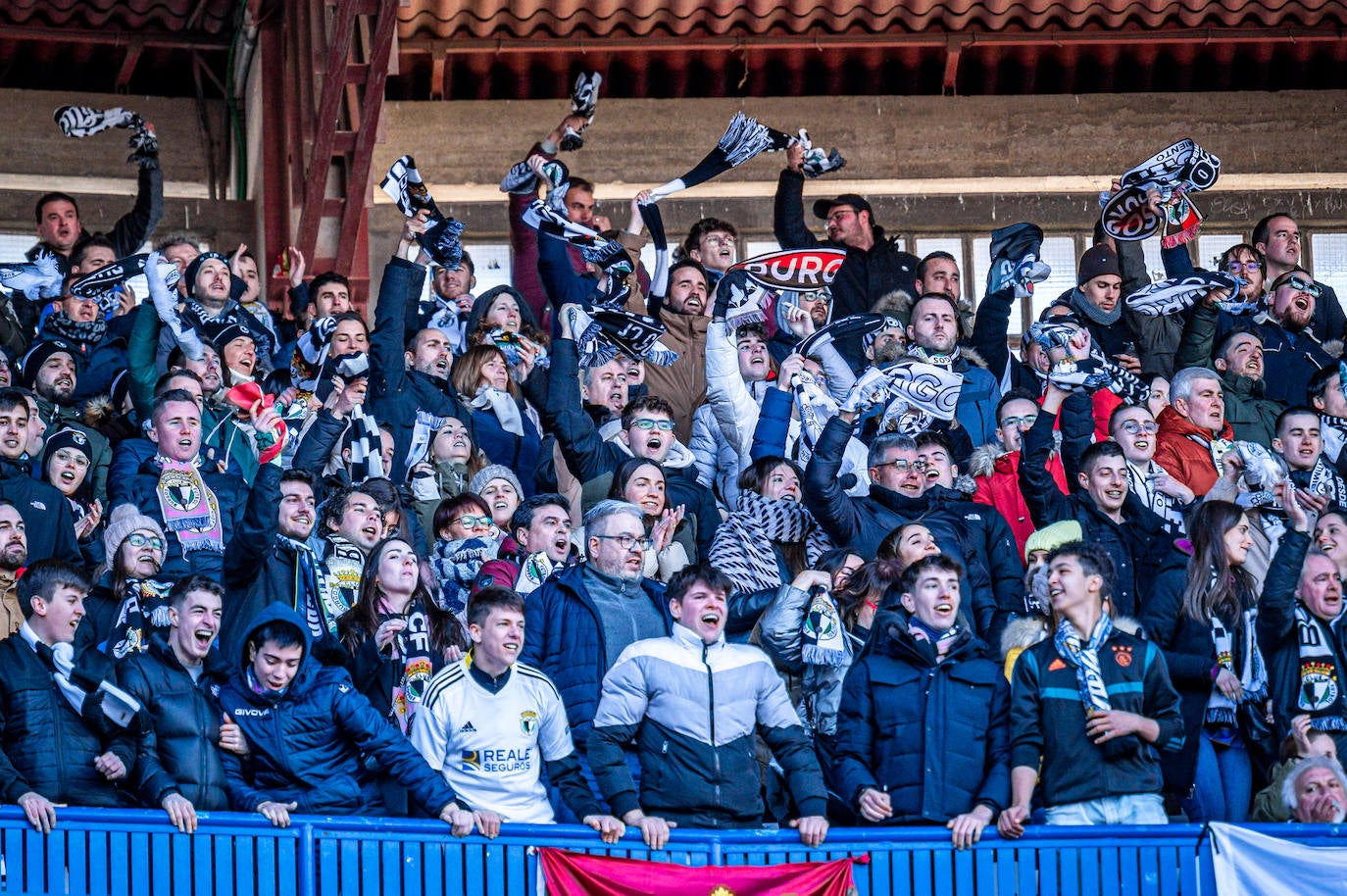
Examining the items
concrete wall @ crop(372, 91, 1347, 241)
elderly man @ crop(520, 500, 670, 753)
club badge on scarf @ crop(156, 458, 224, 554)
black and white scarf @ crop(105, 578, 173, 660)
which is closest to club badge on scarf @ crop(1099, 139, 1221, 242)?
concrete wall @ crop(372, 91, 1347, 241)

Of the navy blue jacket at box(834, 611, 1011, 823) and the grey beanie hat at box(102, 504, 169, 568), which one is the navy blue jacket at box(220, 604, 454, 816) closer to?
the grey beanie hat at box(102, 504, 169, 568)

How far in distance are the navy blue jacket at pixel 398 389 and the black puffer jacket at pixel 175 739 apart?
A: 2.88 meters

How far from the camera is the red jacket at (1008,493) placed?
1107 centimetres

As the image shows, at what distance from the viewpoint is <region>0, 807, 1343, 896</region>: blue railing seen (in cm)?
795

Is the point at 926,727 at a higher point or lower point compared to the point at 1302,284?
lower

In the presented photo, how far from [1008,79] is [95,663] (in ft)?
37.6

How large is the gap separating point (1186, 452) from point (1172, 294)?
1026 millimetres

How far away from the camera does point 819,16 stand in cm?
1723

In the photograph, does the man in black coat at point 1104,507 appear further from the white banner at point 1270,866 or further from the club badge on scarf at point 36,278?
the club badge on scarf at point 36,278

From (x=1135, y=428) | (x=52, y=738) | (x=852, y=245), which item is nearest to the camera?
(x=52, y=738)

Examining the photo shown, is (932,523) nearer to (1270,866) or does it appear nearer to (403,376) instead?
(1270,866)

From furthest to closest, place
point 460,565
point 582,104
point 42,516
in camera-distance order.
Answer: point 582,104, point 42,516, point 460,565

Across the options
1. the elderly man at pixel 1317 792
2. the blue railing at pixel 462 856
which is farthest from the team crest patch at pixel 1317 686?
the blue railing at pixel 462 856

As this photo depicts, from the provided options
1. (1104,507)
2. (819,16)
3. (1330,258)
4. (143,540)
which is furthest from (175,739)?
(1330,258)
